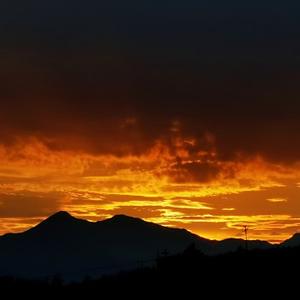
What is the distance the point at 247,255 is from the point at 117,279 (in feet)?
82.2

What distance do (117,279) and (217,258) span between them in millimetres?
19622

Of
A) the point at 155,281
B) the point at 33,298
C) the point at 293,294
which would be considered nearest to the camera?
the point at 293,294

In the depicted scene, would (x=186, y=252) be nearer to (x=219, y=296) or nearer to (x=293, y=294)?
(x=219, y=296)

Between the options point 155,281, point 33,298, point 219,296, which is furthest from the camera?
point 33,298

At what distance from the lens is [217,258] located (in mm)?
137875

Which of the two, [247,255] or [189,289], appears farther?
[247,255]

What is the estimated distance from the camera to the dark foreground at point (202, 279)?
4520 inches

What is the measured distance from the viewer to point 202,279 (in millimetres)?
124500

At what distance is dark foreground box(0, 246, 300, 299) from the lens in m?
115

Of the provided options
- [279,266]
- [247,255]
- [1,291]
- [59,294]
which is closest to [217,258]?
[247,255]

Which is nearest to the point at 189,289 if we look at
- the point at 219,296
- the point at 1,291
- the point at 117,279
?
the point at 219,296

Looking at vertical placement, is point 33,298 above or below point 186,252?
below

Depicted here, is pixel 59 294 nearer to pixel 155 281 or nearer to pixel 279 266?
pixel 155 281

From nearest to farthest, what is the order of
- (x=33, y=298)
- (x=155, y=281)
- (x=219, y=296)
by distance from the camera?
(x=219, y=296), (x=155, y=281), (x=33, y=298)
